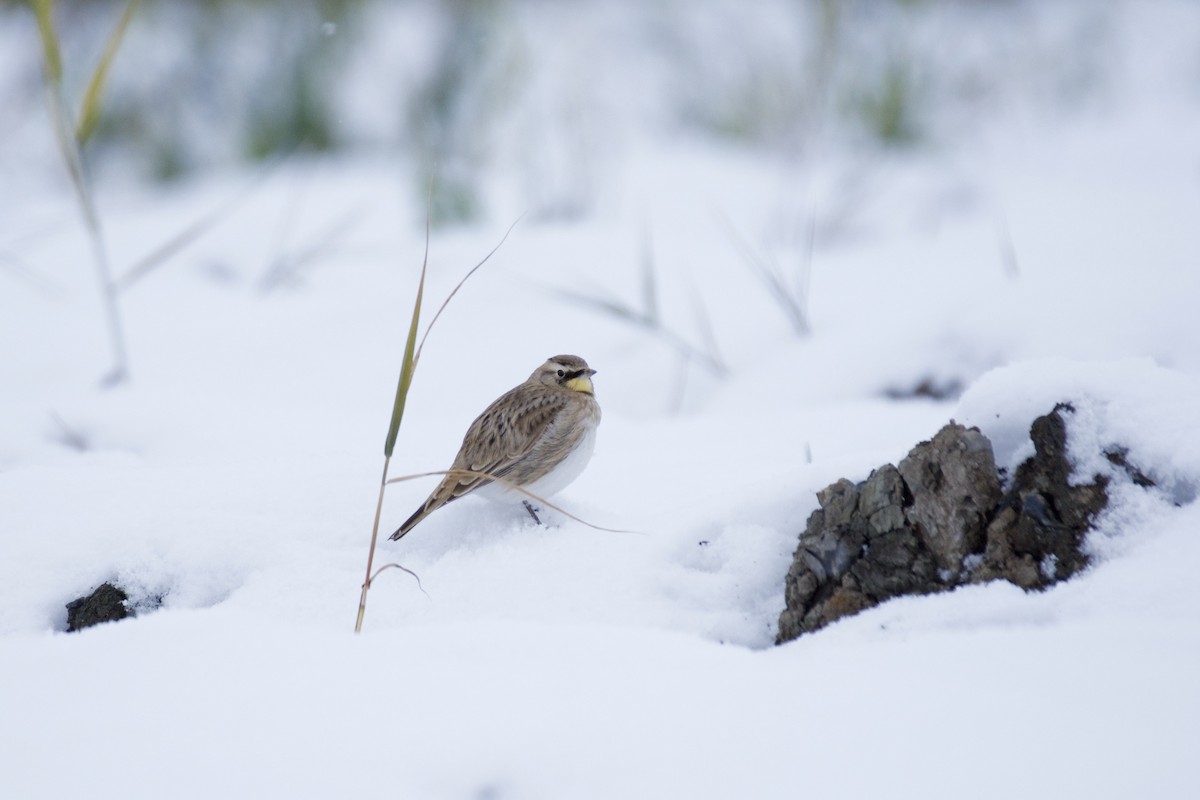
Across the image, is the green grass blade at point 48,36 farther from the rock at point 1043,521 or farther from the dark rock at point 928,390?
the rock at point 1043,521

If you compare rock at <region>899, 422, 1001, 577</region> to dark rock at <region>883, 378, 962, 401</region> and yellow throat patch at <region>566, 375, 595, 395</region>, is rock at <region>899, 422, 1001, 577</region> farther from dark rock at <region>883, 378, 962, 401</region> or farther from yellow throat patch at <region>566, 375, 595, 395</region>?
dark rock at <region>883, 378, 962, 401</region>

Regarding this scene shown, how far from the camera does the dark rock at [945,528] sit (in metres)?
1.68

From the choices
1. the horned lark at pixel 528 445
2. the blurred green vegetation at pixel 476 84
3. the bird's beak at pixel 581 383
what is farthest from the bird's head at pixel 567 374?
the blurred green vegetation at pixel 476 84

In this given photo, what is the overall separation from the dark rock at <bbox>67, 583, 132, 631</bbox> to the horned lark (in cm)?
57

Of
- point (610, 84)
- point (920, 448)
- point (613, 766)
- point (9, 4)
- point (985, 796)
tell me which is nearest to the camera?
point (985, 796)

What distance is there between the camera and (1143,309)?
308cm

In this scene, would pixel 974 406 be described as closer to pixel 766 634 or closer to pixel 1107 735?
pixel 766 634

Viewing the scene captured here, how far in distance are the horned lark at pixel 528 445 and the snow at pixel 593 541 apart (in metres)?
0.09

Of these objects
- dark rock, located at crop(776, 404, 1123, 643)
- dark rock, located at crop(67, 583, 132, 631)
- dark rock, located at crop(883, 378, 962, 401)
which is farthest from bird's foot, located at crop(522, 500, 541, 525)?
dark rock, located at crop(883, 378, 962, 401)

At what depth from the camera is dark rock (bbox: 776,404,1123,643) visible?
66.1 inches

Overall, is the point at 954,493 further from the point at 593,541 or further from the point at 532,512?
the point at 532,512

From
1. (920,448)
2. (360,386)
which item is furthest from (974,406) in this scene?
(360,386)

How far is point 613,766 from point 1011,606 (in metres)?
0.64

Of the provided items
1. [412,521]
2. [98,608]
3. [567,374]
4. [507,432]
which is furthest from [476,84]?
[98,608]
